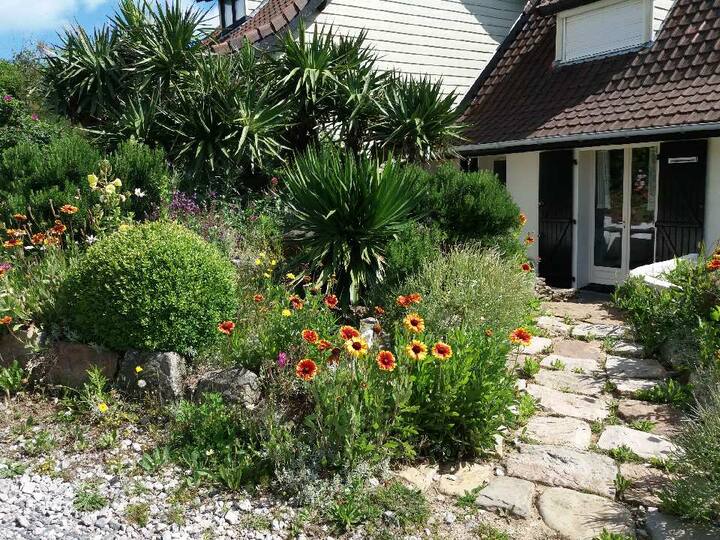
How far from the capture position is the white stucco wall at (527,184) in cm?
988

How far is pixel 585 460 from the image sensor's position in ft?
12.2

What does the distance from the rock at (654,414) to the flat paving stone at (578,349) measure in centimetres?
112

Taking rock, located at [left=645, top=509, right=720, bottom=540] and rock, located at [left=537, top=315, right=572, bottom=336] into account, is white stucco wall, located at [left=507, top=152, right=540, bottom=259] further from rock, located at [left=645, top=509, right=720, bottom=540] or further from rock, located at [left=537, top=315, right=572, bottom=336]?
rock, located at [left=645, top=509, right=720, bottom=540]

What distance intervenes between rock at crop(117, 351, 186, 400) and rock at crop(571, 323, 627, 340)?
4.22 metres

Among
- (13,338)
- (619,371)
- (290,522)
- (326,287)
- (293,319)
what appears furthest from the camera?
(326,287)

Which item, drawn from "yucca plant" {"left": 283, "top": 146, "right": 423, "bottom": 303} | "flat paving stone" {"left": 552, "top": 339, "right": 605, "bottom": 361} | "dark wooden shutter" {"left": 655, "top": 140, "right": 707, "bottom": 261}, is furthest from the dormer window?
"flat paving stone" {"left": 552, "top": 339, "right": 605, "bottom": 361}

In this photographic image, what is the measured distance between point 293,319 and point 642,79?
7.39 meters

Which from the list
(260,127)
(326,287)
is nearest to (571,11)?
(260,127)

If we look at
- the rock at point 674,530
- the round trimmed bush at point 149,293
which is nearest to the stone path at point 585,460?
the rock at point 674,530

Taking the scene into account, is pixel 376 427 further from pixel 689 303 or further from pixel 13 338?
pixel 689 303

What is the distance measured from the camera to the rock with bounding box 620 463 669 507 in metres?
3.29

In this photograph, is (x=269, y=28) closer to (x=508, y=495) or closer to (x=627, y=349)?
(x=627, y=349)

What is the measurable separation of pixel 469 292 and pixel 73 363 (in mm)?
3291

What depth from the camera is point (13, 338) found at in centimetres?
468
